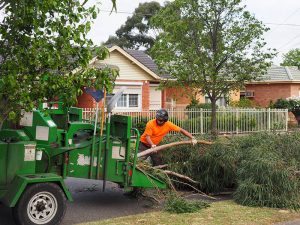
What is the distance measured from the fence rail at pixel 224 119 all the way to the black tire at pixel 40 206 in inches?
519

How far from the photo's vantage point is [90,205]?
7566mm

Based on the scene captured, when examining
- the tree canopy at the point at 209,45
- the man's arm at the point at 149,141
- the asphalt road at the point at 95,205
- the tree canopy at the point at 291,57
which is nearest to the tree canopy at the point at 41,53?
the asphalt road at the point at 95,205

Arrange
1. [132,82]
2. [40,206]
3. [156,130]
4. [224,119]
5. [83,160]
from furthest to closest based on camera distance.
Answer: [132,82] < [224,119] < [156,130] < [83,160] < [40,206]

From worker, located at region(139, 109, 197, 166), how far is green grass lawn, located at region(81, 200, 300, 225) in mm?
1915

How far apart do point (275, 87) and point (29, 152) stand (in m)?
31.1

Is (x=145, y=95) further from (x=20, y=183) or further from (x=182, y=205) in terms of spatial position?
(x=20, y=183)

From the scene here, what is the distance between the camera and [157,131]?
8.88m

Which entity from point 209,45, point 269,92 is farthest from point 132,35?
point 209,45

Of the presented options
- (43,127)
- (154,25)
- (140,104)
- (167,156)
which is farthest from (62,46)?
(140,104)

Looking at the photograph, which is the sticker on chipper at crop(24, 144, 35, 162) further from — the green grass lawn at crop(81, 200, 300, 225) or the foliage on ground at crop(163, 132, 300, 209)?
the foliage on ground at crop(163, 132, 300, 209)

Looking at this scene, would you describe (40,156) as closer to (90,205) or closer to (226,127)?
(90,205)

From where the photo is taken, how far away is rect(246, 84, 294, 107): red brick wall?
1344 inches

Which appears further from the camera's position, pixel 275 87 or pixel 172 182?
pixel 275 87

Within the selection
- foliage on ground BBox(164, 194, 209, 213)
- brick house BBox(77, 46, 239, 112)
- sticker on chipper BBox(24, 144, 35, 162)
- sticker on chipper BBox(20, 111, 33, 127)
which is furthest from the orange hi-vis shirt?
brick house BBox(77, 46, 239, 112)
